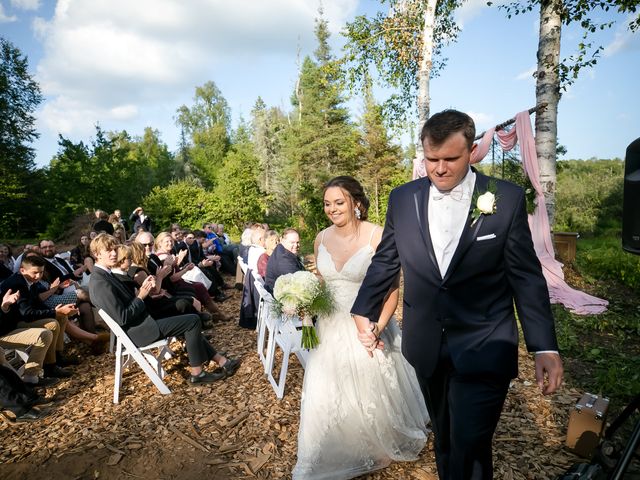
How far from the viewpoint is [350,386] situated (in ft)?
10.2

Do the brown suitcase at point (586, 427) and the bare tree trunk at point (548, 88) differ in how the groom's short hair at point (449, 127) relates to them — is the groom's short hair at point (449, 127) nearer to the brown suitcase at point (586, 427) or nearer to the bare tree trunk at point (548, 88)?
the brown suitcase at point (586, 427)

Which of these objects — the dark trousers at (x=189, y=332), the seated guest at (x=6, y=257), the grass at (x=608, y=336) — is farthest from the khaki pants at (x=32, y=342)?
the grass at (x=608, y=336)

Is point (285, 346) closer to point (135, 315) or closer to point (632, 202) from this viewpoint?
point (135, 315)

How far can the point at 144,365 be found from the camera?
4320mm

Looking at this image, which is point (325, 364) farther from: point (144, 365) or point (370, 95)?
point (370, 95)

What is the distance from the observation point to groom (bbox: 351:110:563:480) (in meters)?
1.89

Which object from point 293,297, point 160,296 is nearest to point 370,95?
point 160,296

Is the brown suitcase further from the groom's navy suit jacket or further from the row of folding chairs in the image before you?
the row of folding chairs

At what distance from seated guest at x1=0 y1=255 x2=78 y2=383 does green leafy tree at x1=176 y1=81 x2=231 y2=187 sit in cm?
4269

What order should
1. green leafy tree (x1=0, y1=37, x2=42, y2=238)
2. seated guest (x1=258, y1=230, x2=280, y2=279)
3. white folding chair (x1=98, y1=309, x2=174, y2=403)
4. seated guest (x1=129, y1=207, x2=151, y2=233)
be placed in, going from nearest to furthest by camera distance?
white folding chair (x1=98, y1=309, x2=174, y2=403)
seated guest (x1=258, y1=230, x2=280, y2=279)
seated guest (x1=129, y1=207, x2=151, y2=233)
green leafy tree (x1=0, y1=37, x2=42, y2=238)

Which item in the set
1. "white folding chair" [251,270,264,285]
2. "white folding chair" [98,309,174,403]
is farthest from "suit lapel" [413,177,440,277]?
"white folding chair" [251,270,264,285]

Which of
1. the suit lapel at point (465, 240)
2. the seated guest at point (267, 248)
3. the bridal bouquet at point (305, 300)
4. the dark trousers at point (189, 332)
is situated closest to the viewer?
the suit lapel at point (465, 240)

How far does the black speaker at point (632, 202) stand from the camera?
1.95 m

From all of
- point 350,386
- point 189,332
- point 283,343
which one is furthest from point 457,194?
point 189,332
